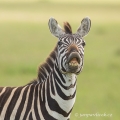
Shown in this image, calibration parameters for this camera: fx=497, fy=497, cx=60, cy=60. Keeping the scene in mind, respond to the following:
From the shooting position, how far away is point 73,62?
23.7 ft

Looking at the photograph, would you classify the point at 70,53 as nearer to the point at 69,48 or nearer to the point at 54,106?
the point at 69,48

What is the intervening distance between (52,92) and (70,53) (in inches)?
33.6

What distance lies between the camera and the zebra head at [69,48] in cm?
726

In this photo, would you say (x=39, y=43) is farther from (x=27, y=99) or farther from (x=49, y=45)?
(x=27, y=99)

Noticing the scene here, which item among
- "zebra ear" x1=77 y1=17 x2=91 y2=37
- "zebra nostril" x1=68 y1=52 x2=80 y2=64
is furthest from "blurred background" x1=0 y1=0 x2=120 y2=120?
"zebra nostril" x1=68 y1=52 x2=80 y2=64

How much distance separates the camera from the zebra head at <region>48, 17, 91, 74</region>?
286 inches

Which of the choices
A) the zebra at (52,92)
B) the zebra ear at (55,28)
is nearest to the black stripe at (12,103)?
the zebra at (52,92)

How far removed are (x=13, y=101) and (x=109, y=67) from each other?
13106mm

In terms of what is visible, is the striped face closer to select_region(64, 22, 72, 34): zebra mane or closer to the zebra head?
the zebra head

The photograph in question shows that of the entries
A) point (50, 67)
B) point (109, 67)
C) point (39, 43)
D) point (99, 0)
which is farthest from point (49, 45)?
point (99, 0)

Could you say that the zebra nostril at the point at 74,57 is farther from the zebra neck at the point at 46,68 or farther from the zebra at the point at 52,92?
the zebra neck at the point at 46,68

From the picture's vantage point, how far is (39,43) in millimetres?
28422

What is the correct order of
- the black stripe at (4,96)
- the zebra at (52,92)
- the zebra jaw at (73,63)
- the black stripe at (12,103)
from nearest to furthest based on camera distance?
1. the zebra jaw at (73,63)
2. the zebra at (52,92)
3. the black stripe at (12,103)
4. the black stripe at (4,96)

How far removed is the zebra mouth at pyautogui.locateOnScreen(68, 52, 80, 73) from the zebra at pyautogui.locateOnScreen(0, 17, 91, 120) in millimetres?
118
